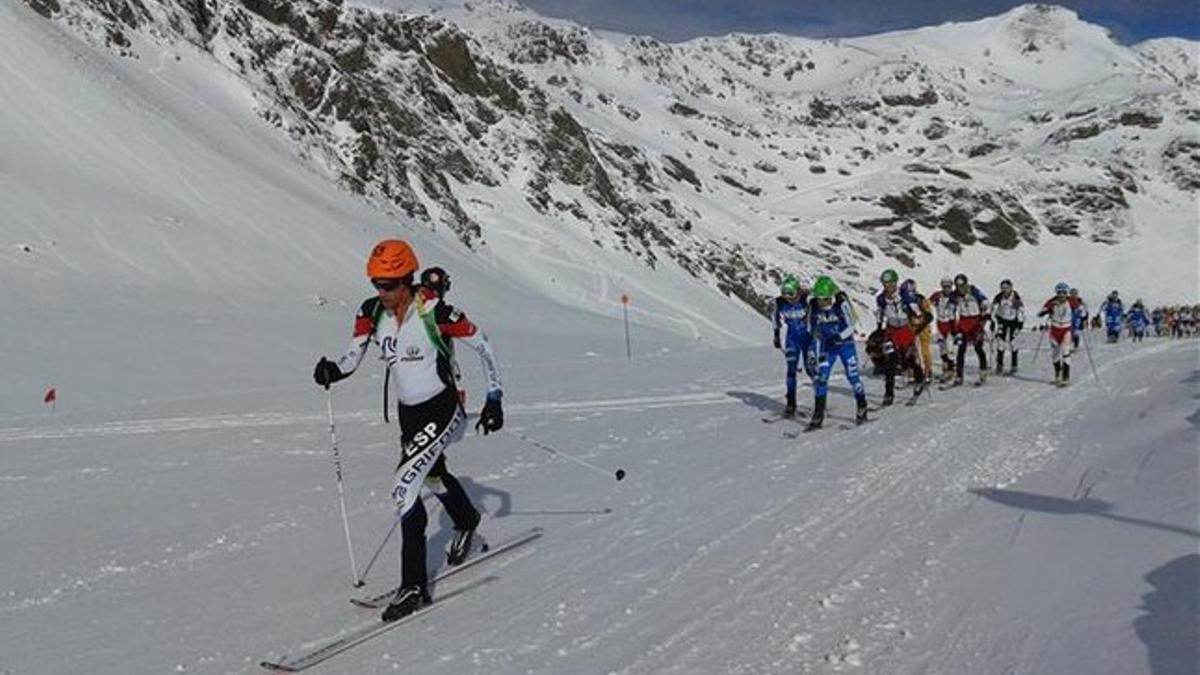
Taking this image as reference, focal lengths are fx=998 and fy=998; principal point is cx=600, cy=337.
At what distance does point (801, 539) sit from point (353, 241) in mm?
37420

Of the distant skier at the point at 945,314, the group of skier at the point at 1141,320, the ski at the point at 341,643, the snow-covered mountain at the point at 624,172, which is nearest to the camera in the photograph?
the ski at the point at 341,643

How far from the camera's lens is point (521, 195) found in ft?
259

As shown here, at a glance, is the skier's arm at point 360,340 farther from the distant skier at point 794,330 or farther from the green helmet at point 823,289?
the distant skier at point 794,330

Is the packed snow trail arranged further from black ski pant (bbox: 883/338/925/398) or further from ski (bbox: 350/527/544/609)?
black ski pant (bbox: 883/338/925/398)

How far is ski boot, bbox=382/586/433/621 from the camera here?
5918 millimetres

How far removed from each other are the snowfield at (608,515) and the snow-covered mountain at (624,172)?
35672 mm

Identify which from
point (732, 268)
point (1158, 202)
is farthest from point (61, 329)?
point (1158, 202)

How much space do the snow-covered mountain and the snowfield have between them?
35.7 meters

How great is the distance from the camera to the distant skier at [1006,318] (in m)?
20.3

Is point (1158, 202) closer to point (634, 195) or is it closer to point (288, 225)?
point (634, 195)

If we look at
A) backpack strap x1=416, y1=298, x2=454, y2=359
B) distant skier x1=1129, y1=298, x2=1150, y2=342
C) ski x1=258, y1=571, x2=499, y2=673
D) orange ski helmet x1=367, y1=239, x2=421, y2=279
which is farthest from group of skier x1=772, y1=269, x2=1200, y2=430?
distant skier x1=1129, y1=298, x2=1150, y2=342

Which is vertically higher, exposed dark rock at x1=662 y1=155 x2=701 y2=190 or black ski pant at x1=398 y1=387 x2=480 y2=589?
exposed dark rock at x1=662 y1=155 x2=701 y2=190

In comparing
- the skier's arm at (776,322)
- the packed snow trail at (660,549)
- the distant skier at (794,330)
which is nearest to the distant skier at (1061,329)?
the packed snow trail at (660,549)

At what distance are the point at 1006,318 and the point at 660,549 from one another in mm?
15407
